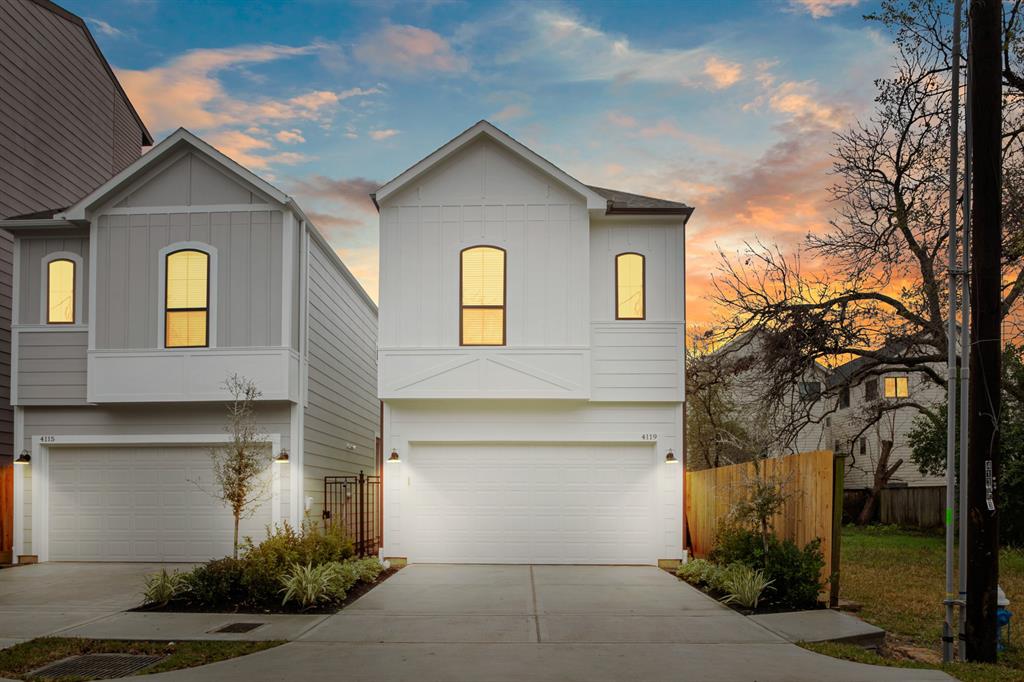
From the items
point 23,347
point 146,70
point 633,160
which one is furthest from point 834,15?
point 23,347

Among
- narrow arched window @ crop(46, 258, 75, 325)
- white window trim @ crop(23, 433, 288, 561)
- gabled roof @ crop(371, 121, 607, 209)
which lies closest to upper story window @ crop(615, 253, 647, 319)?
gabled roof @ crop(371, 121, 607, 209)

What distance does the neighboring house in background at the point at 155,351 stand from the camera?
18234mm

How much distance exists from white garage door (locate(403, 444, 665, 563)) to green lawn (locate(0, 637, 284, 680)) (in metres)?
8.19

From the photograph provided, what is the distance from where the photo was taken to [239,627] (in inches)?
460

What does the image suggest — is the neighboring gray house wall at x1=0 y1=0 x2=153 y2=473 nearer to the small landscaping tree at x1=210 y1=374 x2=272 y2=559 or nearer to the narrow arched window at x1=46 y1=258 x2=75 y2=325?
the narrow arched window at x1=46 y1=258 x2=75 y2=325

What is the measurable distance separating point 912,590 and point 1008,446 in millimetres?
8772

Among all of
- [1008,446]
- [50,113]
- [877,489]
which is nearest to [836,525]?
[1008,446]

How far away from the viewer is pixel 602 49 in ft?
58.0

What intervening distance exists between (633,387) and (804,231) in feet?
14.4

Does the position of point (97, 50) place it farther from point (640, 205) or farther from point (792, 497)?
point (792, 497)

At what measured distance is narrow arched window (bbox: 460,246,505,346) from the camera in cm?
1859

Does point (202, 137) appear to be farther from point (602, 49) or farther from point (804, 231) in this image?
point (804, 231)

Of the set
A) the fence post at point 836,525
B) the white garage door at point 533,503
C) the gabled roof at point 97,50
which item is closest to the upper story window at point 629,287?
the white garage door at point 533,503

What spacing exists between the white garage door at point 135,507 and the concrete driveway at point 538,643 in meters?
4.95
